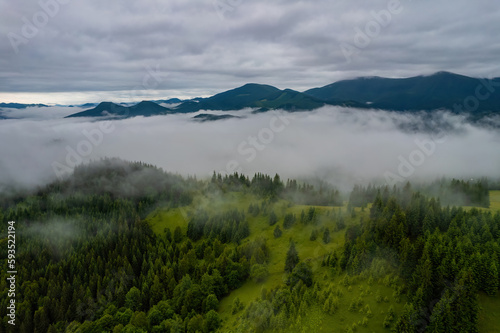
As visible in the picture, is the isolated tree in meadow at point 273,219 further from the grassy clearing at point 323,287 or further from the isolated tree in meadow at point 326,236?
the isolated tree in meadow at point 326,236

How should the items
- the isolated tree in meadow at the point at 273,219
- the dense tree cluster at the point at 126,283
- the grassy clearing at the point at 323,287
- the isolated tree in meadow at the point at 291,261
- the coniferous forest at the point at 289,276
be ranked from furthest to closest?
the isolated tree in meadow at the point at 273,219 < the isolated tree in meadow at the point at 291,261 < the dense tree cluster at the point at 126,283 < the grassy clearing at the point at 323,287 < the coniferous forest at the point at 289,276

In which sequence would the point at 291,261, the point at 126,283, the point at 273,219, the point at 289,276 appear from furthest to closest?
the point at 273,219, the point at 126,283, the point at 291,261, the point at 289,276

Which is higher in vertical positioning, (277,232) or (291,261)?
(277,232)

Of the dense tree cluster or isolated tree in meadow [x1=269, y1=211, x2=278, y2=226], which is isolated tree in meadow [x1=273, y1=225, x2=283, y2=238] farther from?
isolated tree in meadow [x1=269, y1=211, x2=278, y2=226]

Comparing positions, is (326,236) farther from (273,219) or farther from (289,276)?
(273,219)

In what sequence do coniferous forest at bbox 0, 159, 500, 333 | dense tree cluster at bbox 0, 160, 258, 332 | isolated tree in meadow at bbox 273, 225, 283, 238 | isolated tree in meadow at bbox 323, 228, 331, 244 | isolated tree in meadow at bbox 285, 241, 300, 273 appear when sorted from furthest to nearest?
isolated tree in meadow at bbox 273, 225, 283, 238, isolated tree in meadow at bbox 323, 228, 331, 244, isolated tree in meadow at bbox 285, 241, 300, 273, dense tree cluster at bbox 0, 160, 258, 332, coniferous forest at bbox 0, 159, 500, 333

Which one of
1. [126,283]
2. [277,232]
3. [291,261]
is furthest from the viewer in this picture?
[277,232]

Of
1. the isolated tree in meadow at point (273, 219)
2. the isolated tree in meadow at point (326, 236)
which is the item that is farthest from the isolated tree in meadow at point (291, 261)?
the isolated tree in meadow at point (273, 219)

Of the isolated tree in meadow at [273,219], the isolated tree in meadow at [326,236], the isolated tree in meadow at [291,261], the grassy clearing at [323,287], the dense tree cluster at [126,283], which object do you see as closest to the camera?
the grassy clearing at [323,287]

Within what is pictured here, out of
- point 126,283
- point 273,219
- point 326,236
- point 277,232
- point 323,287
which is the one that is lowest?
point 126,283

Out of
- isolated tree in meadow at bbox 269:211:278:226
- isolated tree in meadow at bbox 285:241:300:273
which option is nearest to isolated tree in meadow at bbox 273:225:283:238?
isolated tree in meadow at bbox 269:211:278:226

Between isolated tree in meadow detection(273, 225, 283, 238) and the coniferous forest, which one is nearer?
the coniferous forest

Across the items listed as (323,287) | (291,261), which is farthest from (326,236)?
(323,287)
